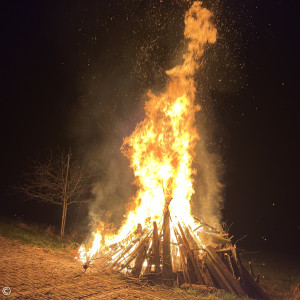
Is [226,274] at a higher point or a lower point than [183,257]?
lower

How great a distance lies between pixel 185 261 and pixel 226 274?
125cm

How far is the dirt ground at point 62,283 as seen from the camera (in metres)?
5.61

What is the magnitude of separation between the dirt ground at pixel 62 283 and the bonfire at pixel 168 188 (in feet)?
3.50

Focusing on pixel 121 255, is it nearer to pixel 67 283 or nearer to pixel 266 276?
pixel 67 283

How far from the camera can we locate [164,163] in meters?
10.3

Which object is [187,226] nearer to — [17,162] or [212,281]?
[212,281]

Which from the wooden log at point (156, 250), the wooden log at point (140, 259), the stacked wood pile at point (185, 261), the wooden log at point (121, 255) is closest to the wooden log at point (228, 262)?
the stacked wood pile at point (185, 261)

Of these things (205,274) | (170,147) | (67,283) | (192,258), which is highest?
(170,147)

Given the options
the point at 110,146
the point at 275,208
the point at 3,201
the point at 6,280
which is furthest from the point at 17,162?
the point at 275,208

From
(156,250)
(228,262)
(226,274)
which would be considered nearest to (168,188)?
(156,250)

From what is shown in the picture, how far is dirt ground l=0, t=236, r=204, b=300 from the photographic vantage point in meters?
5.61

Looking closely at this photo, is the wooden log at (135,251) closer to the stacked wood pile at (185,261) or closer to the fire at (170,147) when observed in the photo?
the stacked wood pile at (185,261)

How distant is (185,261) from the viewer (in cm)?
776

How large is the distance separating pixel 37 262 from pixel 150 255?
3.75m
